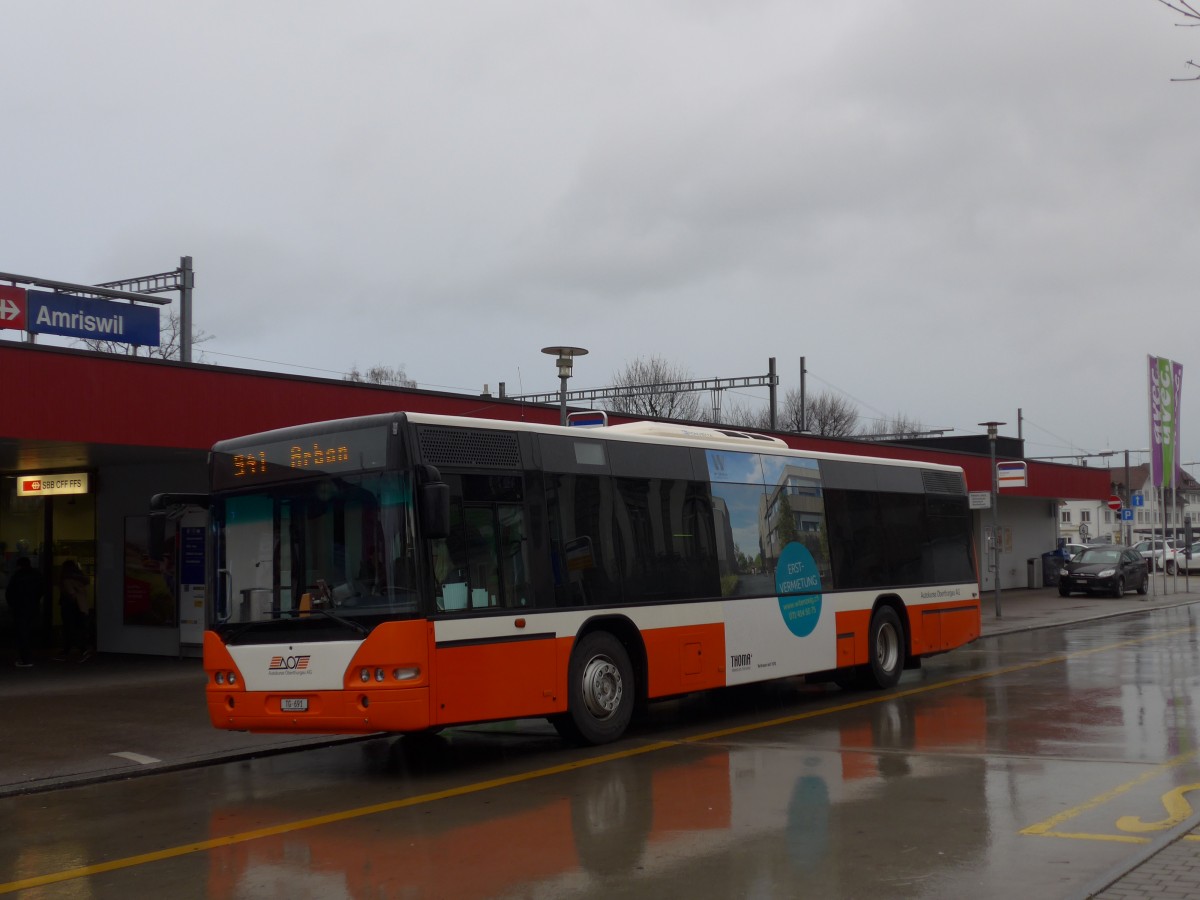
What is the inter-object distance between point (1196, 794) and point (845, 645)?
6.75 m

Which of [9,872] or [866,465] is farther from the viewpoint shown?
[866,465]

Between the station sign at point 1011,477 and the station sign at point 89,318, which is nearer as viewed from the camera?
the station sign at point 89,318

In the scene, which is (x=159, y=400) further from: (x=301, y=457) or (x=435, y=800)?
(x=435, y=800)

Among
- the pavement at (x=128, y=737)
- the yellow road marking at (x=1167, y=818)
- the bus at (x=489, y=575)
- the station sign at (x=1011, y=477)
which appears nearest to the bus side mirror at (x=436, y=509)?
the bus at (x=489, y=575)

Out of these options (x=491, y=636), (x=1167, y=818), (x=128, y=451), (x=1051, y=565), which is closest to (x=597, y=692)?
(x=491, y=636)

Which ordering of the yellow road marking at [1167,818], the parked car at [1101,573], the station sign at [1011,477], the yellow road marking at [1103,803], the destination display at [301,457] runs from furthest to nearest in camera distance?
the parked car at [1101,573]
the station sign at [1011,477]
the destination display at [301,457]
the yellow road marking at [1167,818]
the yellow road marking at [1103,803]

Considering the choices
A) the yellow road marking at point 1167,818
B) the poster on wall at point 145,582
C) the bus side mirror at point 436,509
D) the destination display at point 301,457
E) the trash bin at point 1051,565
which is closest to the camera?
the yellow road marking at point 1167,818

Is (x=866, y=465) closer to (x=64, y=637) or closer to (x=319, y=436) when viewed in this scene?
(x=319, y=436)

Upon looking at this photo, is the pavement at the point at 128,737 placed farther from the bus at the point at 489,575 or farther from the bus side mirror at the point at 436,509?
the bus side mirror at the point at 436,509

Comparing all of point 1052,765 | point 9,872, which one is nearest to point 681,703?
point 1052,765

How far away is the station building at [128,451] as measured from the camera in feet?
52.9

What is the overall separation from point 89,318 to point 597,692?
12.0 metres

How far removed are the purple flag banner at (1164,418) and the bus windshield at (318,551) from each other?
32.7 metres

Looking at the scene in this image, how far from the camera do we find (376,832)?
8.26 metres
